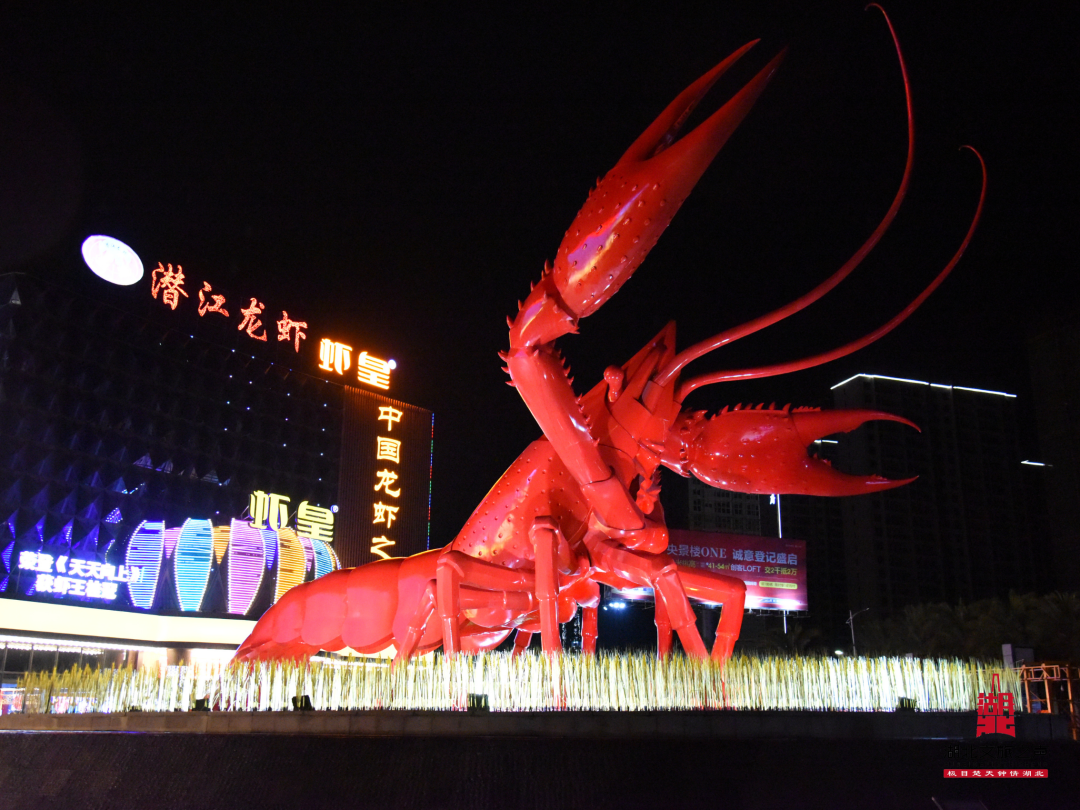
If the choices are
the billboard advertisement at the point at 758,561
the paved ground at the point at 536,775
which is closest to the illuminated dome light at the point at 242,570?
the billboard advertisement at the point at 758,561

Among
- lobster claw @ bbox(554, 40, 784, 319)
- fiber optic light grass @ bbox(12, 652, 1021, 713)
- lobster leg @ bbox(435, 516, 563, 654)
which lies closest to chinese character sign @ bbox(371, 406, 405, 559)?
fiber optic light grass @ bbox(12, 652, 1021, 713)

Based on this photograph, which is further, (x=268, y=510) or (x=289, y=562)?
(x=268, y=510)

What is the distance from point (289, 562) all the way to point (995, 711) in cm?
2352

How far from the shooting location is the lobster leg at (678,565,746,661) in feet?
25.9

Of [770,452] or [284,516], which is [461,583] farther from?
[284,516]

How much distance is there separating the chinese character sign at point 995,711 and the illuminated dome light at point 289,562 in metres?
22.5

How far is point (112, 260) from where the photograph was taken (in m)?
24.7

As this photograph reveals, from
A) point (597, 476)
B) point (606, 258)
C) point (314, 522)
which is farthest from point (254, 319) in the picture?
point (606, 258)

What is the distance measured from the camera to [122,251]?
25.0 meters

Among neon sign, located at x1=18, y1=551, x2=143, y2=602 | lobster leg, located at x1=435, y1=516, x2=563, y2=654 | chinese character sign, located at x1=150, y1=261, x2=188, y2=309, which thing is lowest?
lobster leg, located at x1=435, y1=516, x2=563, y2=654

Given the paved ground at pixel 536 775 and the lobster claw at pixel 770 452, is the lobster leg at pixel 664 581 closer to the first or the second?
the lobster claw at pixel 770 452

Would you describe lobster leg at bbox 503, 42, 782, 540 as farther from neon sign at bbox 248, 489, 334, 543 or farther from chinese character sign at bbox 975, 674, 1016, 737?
neon sign at bbox 248, 489, 334, 543

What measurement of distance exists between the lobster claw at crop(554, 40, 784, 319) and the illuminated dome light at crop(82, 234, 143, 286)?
2150 centimetres

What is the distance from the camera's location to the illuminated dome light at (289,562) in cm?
2722
